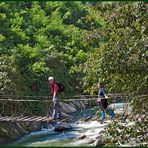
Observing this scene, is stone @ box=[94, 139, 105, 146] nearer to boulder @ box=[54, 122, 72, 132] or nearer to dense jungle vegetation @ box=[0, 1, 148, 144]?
dense jungle vegetation @ box=[0, 1, 148, 144]

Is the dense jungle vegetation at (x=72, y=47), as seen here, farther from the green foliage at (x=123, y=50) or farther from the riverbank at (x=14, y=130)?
the riverbank at (x=14, y=130)

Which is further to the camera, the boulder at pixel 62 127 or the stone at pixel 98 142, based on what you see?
the boulder at pixel 62 127

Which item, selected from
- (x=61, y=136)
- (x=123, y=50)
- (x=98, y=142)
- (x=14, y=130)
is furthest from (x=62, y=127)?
(x=123, y=50)

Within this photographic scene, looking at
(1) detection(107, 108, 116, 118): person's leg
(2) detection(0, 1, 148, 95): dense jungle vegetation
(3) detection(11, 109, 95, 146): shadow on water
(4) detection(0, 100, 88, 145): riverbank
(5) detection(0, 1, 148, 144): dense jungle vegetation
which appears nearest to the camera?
(5) detection(0, 1, 148, 144): dense jungle vegetation

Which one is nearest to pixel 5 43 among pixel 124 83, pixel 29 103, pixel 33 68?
pixel 33 68

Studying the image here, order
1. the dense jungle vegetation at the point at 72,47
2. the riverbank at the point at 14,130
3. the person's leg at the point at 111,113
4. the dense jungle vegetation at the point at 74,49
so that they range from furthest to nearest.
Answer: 1. the riverbank at the point at 14,130
2. the person's leg at the point at 111,113
3. the dense jungle vegetation at the point at 72,47
4. the dense jungle vegetation at the point at 74,49

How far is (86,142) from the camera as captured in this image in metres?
14.1

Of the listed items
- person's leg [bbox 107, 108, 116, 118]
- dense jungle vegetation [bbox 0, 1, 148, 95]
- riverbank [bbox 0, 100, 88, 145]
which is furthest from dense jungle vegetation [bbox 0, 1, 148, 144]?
riverbank [bbox 0, 100, 88, 145]

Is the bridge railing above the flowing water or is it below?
above

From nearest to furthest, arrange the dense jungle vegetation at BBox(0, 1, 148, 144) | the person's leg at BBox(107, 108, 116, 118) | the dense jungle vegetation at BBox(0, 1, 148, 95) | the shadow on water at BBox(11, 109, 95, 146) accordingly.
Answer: the dense jungle vegetation at BBox(0, 1, 148, 144) → the dense jungle vegetation at BBox(0, 1, 148, 95) → the person's leg at BBox(107, 108, 116, 118) → the shadow on water at BBox(11, 109, 95, 146)

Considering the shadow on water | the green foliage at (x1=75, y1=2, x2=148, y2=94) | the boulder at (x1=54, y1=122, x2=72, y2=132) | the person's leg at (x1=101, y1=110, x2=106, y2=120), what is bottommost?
the shadow on water

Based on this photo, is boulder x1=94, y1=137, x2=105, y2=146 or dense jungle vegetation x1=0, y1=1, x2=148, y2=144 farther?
boulder x1=94, y1=137, x2=105, y2=146

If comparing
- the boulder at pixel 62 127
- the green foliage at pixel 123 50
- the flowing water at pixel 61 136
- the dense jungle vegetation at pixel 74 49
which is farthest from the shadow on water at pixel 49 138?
the green foliage at pixel 123 50

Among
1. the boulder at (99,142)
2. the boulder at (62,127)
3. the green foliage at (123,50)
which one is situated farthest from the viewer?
the boulder at (62,127)
